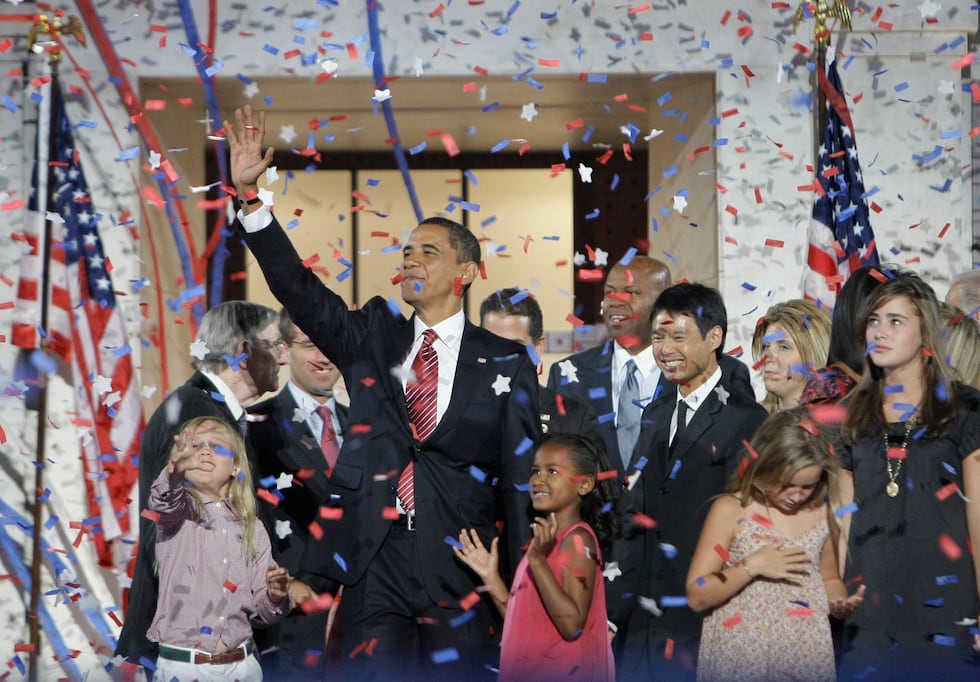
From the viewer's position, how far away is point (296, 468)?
13.0ft

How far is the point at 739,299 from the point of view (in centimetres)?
550

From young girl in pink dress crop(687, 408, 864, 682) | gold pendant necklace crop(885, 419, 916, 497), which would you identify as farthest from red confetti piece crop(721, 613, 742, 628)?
gold pendant necklace crop(885, 419, 916, 497)

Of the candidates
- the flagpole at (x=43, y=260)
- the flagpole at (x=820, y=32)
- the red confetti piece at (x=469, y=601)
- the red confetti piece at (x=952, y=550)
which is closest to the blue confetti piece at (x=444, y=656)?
the red confetti piece at (x=469, y=601)

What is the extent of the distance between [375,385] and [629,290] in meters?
1.41

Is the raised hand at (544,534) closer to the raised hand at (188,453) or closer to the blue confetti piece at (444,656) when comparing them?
Answer: the blue confetti piece at (444,656)

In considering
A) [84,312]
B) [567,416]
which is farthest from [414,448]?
[84,312]

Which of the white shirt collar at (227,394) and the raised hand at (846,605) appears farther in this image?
the white shirt collar at (227,394)

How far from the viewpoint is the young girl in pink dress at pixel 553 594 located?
322 centimetres

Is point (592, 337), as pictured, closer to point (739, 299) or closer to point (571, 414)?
point (739, 299)

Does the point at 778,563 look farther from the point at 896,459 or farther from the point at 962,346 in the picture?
the point at 962,346

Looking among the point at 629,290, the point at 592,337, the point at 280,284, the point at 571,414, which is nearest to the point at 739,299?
the point at 629,290

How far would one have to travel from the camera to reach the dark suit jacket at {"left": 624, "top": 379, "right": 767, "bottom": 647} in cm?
352

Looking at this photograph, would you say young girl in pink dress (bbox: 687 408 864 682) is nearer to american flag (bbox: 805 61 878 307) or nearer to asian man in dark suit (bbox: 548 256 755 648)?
asian man in dark suit (bbox: 548 256 755 648)

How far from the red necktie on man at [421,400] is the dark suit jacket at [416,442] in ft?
0.08
